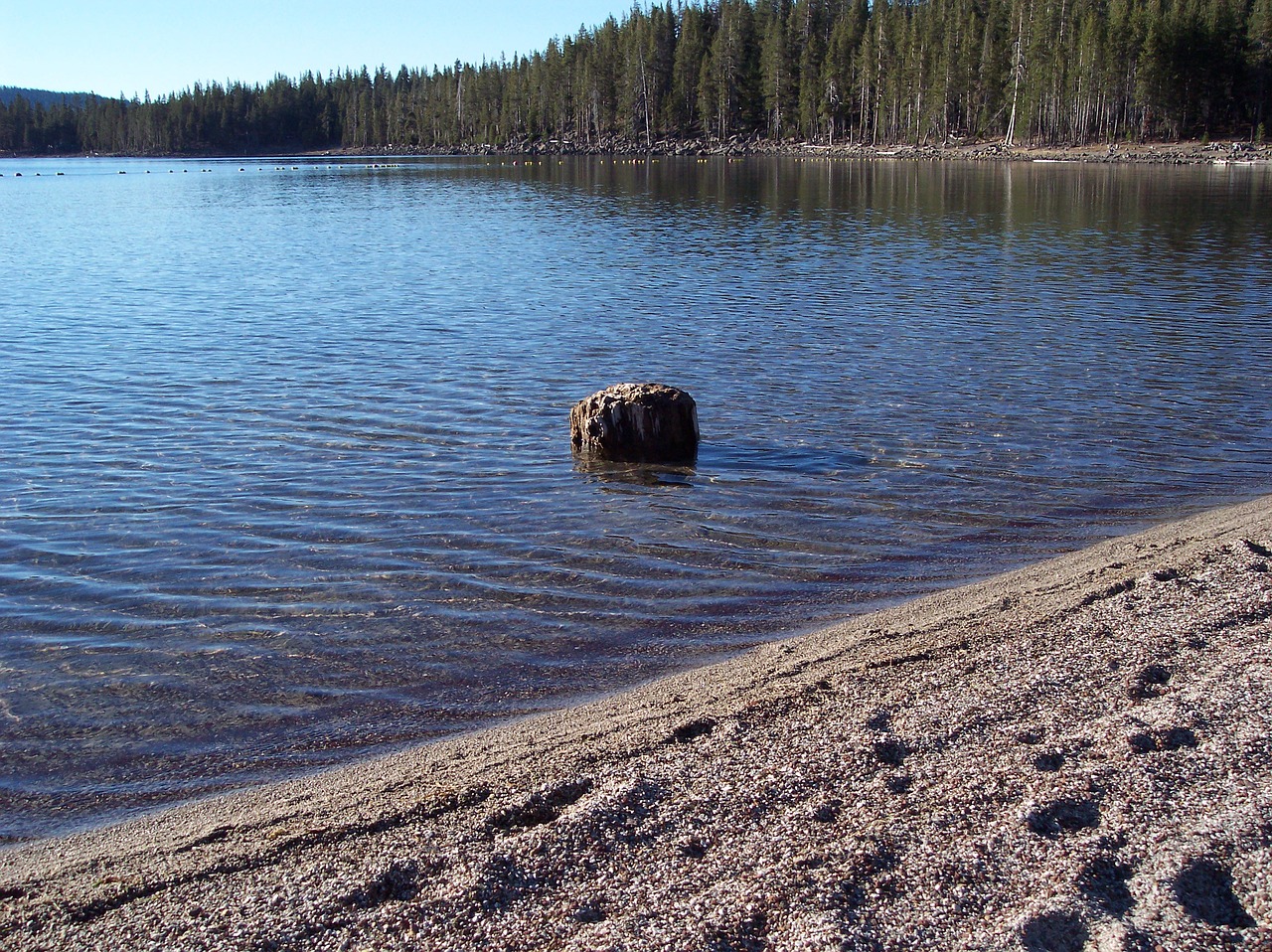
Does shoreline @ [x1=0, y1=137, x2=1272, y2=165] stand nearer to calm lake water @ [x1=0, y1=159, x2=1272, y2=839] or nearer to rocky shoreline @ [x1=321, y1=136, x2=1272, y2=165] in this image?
rocky shoreline @ [x1=321, y1=136, x2=1272, y2=165]

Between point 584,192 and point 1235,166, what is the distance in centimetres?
4727

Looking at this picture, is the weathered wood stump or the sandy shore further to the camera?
the weathered wood stump

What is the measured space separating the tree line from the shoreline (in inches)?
73.4

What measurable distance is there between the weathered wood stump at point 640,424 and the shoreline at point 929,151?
263 feet

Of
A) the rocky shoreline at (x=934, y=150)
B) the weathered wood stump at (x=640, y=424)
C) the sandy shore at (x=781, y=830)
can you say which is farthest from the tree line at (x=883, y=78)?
the sandy shore at (x=781, y=830)

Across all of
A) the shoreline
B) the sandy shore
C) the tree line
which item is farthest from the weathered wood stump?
the tree line

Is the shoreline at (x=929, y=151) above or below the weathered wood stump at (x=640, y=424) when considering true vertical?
above

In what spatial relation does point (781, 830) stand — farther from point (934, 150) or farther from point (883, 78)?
point (883, 78)

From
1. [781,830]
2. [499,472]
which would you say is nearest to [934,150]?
[499,472]

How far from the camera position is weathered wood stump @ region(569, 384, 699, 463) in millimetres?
12727

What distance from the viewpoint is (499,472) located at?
40.7 feet

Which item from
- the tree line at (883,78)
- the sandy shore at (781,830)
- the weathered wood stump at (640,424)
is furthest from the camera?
the tree line at (883,78)

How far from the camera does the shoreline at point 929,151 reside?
8325cm

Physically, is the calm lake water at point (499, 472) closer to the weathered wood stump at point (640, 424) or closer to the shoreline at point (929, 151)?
the weathered wood stump at point (640, 424)
